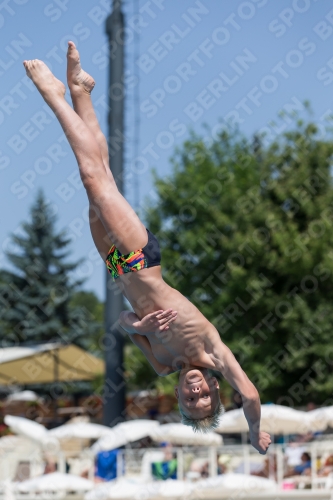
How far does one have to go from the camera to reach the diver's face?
558 cm

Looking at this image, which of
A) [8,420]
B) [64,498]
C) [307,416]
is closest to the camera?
[64,498]

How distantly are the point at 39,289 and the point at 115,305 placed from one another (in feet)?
63.1

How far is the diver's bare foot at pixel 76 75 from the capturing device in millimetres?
6297

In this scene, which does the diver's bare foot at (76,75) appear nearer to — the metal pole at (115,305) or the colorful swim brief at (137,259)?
the colorful swim brief at (137,259)

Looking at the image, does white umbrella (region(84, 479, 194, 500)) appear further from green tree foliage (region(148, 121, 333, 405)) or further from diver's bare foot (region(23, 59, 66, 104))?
green tree foliage (region(148, 121, 333, 405))

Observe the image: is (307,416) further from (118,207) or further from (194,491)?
(118,207)

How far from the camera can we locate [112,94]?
1661 cm

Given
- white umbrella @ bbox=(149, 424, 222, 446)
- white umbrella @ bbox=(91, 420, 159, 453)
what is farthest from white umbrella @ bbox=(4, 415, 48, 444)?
white umbrella @ bbox=(149, 424, 222, 446)

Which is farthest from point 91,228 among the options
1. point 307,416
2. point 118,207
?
point 307,416

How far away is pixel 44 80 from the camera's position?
20.1 ft

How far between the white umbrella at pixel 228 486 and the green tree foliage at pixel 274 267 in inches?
343

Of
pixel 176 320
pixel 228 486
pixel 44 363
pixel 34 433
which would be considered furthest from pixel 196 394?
pixel 44 363

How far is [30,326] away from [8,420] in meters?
20.1

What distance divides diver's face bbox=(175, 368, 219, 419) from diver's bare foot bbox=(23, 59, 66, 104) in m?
2.33
